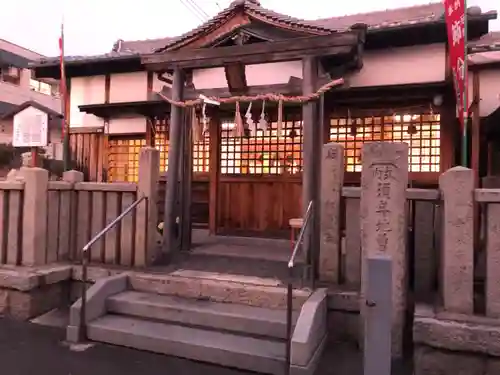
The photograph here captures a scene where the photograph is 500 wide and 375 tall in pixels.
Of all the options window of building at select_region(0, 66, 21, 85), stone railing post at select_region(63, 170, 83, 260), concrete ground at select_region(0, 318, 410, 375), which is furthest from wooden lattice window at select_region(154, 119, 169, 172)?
window of building at select_region(0, 66, 21, 85)

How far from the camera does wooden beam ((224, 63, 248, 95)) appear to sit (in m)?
7.67

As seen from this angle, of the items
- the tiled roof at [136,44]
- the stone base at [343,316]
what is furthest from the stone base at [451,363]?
the tiled roof at [136,44]

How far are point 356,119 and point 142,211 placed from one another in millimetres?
5881

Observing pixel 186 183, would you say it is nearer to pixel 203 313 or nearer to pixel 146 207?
pixel 146 207

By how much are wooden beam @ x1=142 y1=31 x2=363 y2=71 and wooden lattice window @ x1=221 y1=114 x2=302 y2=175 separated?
8.92 feet

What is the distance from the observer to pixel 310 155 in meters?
6.89

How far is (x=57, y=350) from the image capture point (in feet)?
18.0

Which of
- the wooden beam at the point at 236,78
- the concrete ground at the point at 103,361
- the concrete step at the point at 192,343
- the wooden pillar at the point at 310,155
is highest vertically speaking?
the wooden beam at the point at 236,78

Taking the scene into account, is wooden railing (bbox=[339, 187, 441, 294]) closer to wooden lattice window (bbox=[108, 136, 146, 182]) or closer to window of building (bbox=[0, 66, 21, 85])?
wooden lattice window (bbox=[108, 136, 146, 182])

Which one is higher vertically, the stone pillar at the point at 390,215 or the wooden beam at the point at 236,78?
the wooden beam at the point at 236,78

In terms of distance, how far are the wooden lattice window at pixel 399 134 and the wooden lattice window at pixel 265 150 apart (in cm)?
104

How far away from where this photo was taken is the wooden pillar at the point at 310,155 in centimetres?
657

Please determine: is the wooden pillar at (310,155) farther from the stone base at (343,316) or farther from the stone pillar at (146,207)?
the stone pillar at (146,207)

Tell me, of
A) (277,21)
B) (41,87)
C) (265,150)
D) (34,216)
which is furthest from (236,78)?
(41,87)
